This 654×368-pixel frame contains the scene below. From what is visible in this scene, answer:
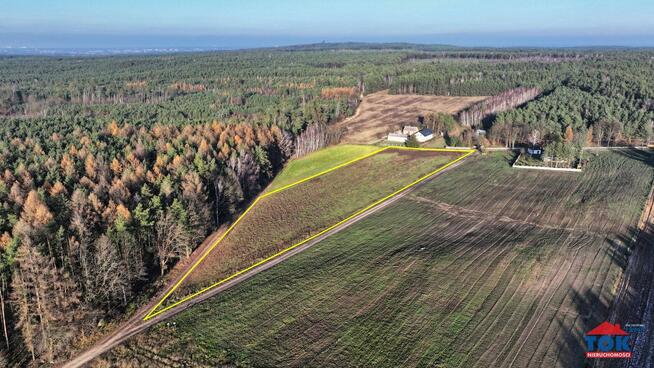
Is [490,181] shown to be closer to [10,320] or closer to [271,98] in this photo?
[10,320]

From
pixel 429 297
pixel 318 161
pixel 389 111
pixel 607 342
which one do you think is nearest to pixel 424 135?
pixel 318 161

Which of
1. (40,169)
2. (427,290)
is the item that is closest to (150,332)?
(427,290)

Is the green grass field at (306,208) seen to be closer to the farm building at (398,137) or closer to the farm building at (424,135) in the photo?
the farm building at (424,135)

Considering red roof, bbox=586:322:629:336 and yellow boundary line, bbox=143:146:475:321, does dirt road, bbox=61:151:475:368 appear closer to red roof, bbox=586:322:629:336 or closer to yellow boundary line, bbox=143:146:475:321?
yellow boundary line, bbox=143:146:475:321

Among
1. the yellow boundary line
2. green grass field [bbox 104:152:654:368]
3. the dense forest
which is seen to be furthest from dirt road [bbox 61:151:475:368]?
the dense forest

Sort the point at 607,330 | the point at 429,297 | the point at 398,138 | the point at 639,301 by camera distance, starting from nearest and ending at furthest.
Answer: the point at 607,330 → the point at 639,301 → the point at 429,297 → the point at 398,138

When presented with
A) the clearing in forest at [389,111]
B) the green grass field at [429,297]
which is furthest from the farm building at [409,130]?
the green grass field at [429,297]

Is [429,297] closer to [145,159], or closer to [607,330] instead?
[607,330]

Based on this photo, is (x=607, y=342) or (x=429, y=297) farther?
(x=429, y=297)
